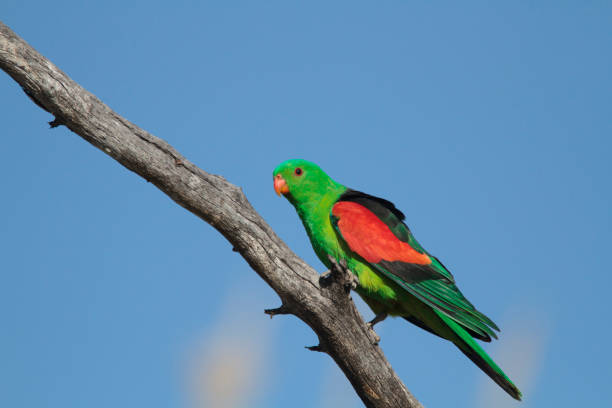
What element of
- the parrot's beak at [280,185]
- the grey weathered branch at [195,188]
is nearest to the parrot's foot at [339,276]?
the grey weathered branch at [195,188]

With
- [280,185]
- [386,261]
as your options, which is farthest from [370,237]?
[280,185]

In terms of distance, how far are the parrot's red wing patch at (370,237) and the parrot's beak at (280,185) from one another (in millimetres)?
715

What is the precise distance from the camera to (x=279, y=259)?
4.74 m

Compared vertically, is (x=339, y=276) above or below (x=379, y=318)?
below

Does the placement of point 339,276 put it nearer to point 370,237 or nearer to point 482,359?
point 370,237

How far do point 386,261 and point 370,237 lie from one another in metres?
0.29

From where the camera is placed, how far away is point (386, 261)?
5586mm

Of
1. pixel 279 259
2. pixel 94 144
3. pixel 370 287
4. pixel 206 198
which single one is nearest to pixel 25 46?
pixel 94 144

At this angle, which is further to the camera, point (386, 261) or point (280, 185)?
point (280, 185)

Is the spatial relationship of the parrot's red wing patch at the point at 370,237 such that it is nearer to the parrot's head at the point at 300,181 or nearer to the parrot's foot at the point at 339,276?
the parrot's head at the point at 300,181

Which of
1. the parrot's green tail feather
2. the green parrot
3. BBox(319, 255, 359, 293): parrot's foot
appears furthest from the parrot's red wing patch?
BBox(319, 255, 359, 293): parrot's foot

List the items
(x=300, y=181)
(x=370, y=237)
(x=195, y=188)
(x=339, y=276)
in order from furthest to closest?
(x=300, y=181), (x=370, y=237), (x=195, y=188), (x=339, y=276)

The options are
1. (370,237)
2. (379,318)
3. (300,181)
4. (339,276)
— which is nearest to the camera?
(339,276)

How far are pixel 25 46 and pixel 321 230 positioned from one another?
3.27 meters
